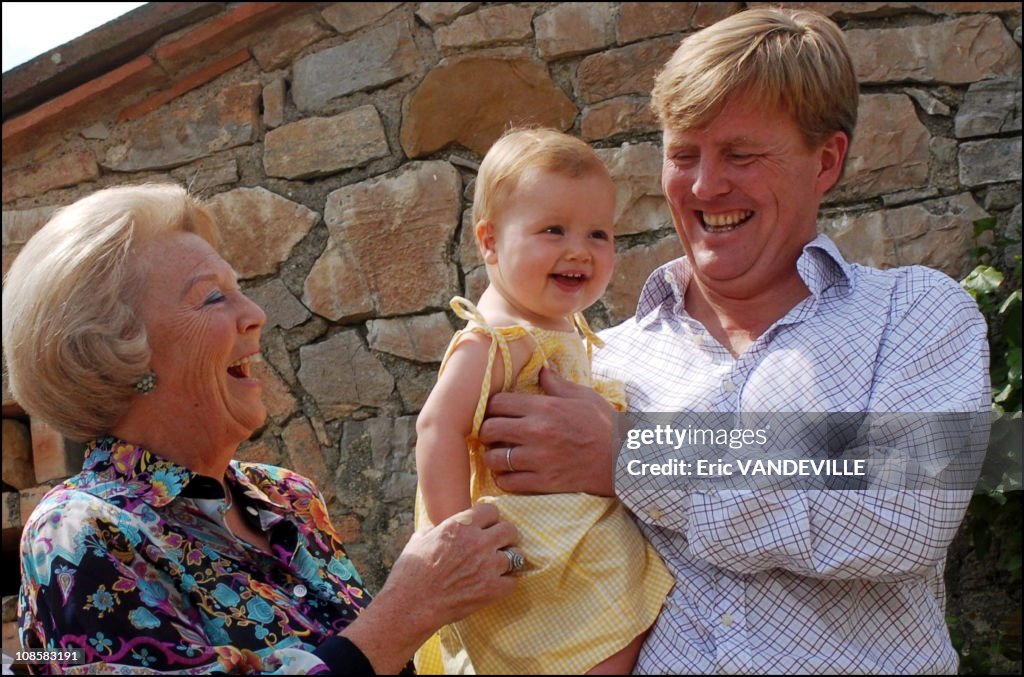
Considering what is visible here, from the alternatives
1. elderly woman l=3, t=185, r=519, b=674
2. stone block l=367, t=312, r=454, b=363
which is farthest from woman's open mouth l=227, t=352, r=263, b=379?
stone block l=367, t=312, r=454, b=363

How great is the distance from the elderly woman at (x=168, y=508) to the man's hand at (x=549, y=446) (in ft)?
0.39

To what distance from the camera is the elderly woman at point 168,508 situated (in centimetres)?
175

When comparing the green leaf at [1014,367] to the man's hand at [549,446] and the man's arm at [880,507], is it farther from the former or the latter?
the man's hand at [549,446]

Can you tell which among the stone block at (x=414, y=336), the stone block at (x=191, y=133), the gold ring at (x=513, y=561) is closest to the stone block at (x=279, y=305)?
the stone block at (x=414, y=336)

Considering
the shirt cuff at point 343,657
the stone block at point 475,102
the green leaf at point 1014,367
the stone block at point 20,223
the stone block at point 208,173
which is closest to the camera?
the shirt cuff at point 343,657

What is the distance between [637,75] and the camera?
11.9 ft

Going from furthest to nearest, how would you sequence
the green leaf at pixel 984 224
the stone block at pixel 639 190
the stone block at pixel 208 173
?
the stone block at pixel 208 173, the stone block at pixel 639 190, the green leaf at pixel 984 224

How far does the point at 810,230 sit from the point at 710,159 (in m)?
0.29

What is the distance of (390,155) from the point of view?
12.5 ft

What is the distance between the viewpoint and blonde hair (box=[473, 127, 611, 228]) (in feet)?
7.55

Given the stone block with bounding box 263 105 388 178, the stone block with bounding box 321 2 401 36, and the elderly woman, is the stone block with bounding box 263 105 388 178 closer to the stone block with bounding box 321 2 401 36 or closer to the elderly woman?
the stone block with bounding box 321 2 401 36

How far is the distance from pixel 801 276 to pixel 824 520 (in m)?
0.57

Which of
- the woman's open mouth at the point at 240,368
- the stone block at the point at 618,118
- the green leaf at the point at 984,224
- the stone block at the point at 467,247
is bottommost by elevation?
the woman's open mouth at the point at 240,368

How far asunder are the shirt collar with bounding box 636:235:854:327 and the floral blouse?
0.92 m
